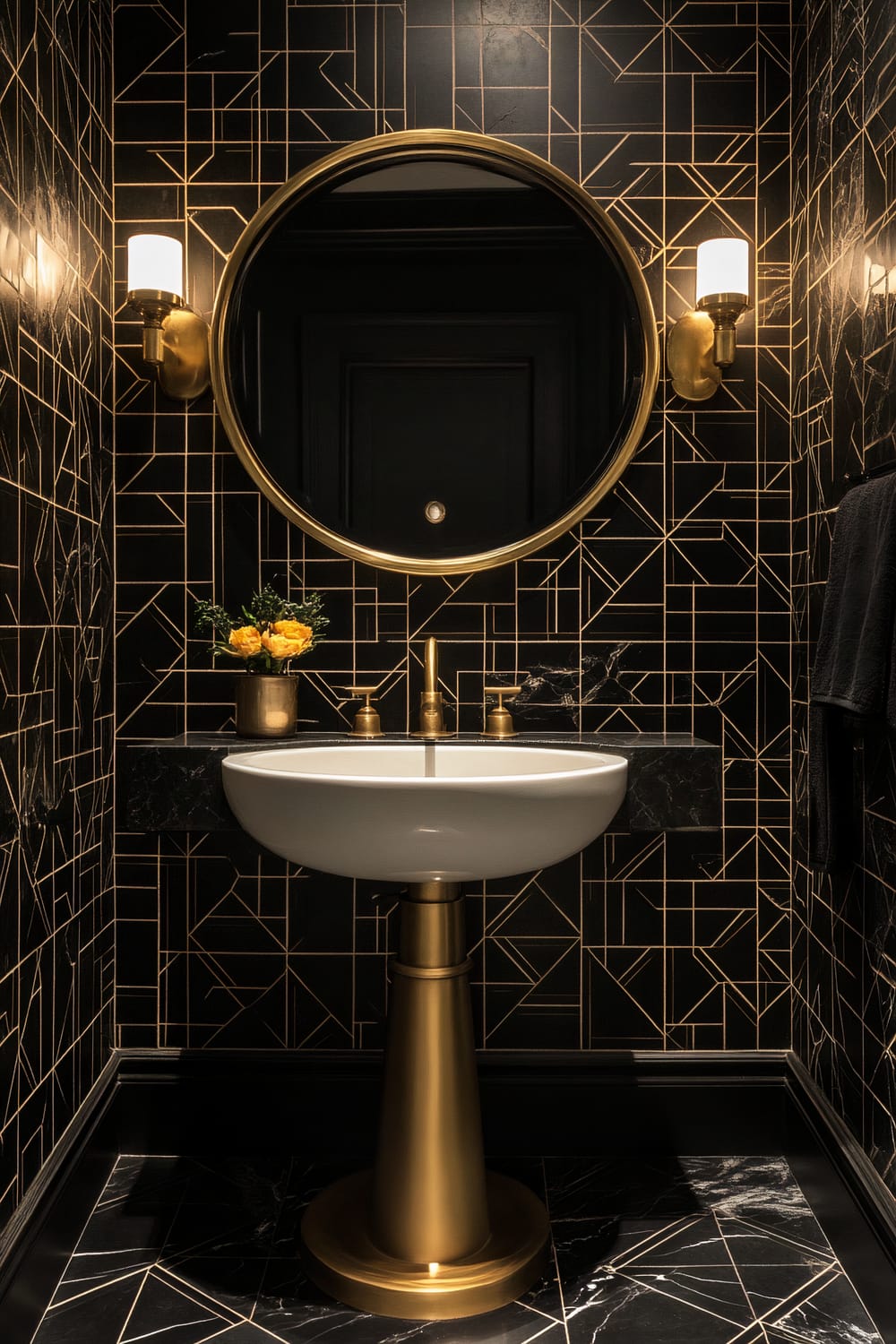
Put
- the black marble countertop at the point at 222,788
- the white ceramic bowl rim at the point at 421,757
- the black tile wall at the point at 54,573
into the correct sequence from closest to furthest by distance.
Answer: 1. the white ceramic bowl rim at the point at 421,757
2. the black tile wall at the point at 54,573
3. the black marble countertop at the point at 222,788

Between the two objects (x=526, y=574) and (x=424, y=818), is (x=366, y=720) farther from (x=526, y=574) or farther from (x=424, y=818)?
(x=424, y=818)

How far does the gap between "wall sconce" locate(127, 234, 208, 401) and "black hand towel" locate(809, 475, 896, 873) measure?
1184mm

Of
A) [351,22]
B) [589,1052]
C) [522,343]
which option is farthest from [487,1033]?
[351,22]

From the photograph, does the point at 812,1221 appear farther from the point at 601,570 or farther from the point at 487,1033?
the point at 601,570

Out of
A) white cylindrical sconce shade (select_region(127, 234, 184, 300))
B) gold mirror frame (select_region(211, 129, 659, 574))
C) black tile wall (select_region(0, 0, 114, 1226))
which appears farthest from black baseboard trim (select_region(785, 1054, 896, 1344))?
white cylindrical sconce shade (select_region(127, 234, 184, 300))

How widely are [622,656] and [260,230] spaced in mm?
1060

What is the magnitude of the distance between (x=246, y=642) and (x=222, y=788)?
0.31 m

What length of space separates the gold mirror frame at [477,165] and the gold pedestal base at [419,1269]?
1107 millimetres

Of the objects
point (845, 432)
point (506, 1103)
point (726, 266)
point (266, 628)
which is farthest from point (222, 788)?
point (726, 266)

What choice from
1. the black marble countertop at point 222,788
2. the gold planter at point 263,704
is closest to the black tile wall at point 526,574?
the gold planter at point 263,704

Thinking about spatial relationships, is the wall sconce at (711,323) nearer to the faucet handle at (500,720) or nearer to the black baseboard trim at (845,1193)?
the faucet handle at (500,720)

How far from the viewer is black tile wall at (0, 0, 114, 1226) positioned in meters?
1.34

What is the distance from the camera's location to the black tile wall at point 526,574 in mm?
1864

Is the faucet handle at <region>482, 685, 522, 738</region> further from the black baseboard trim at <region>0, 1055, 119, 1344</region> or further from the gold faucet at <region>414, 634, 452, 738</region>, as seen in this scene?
the black baseboard trim at <region>0, 1055, 119, 1344</region>
